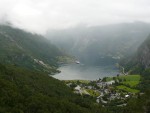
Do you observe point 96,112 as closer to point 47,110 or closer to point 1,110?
point 47,110

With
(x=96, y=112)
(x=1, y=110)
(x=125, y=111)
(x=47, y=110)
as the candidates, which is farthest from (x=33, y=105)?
(x=125, y=111)

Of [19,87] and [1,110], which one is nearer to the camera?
[1,110]

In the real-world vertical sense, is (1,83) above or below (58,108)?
above

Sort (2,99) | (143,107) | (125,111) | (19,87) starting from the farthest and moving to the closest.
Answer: (19,87)
(125,111)
(143,107)
(2,99)

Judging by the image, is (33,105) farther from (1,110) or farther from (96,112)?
(96,112)

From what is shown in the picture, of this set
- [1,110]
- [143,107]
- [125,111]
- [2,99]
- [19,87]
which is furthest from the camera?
[19,87]

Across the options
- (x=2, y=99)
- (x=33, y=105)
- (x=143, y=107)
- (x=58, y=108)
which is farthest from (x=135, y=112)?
(x=2, y=99)

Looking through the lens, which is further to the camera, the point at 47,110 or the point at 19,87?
the point at 19,87

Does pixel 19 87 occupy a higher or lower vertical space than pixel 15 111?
higher

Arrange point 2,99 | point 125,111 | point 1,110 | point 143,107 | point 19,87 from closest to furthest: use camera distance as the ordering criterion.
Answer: point 1,110
point 2,99
point 143,107
point 125,111
point 19,87
